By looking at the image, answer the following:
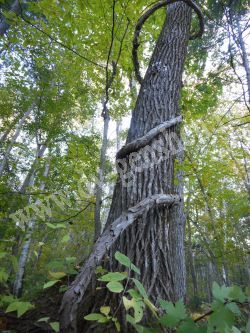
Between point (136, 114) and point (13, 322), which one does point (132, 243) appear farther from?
point (136, 114)

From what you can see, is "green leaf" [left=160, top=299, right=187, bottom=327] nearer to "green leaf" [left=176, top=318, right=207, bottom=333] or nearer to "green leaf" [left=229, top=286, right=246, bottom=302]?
"green leaf" [left=176, top=318, right=207, bottom=333]

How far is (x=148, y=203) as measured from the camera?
1.40 metres

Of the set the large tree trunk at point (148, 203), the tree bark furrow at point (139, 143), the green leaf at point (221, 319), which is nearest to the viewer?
the green leaf at point (221, 319)

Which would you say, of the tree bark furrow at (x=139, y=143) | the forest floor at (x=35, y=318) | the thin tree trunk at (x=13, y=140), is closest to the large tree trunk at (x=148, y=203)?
the tree bark furrow at (x=139, y=143)

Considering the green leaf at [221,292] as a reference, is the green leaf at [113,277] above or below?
above

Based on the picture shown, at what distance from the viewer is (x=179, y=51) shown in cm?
233

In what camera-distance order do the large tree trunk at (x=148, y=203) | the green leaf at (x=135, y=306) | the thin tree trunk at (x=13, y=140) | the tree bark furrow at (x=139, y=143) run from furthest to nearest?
the thin tree trunk at (x=13, y=140) → the tree bark furrow at (x=139, y=143) → the large tree trunk at (x=148, y=203) → the green leaf at (x=135, y=306)

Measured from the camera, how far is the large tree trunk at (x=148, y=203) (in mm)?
1080

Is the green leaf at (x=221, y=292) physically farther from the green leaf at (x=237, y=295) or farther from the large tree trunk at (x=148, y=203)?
the large tree trunk at (x=148, y=203)

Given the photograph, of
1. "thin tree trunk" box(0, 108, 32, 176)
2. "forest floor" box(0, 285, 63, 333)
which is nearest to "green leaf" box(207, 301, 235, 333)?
"forest floor" box(0, 285, 63, 333)

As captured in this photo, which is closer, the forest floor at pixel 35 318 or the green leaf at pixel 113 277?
the green leaf at pixel 113 277

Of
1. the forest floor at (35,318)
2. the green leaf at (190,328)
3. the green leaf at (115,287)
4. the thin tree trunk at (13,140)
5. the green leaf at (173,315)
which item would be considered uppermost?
the thin tree trunk at (13,140)

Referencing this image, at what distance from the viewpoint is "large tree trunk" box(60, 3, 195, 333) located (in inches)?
42.5

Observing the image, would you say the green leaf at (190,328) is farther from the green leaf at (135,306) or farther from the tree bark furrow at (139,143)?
the tree bark furrow at (139,143)
